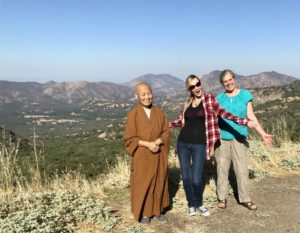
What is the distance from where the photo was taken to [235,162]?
5480 mm

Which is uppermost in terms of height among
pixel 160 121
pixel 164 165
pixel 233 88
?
pixel 233 88

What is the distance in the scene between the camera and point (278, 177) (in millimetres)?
7492

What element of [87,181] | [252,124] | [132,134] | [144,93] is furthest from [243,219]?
[87,181]

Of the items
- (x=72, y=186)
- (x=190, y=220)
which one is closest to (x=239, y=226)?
(x=190, y=220)

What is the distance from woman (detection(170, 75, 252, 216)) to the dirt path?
46 centimetres

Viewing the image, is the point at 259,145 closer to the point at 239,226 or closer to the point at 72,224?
the point at 239,226

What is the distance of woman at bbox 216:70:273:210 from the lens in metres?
5.27

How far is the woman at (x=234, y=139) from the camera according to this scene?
527 centimetres

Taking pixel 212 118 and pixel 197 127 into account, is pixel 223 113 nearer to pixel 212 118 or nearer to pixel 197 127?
pixel 212 118

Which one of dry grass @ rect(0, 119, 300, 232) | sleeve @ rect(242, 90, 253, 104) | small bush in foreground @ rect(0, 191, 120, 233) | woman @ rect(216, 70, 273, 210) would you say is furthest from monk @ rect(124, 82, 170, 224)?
sleeve @ rect(242, 90, 253, 104)

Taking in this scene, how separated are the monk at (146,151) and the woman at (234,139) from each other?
0.92 m

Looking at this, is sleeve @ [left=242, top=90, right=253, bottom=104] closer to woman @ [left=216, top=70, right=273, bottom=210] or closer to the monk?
woman @ [left=216, top=70, right=273, bottom=210]

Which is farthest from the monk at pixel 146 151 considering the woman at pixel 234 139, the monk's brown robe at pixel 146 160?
the woman at pixel 234 139

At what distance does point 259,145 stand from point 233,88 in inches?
174
